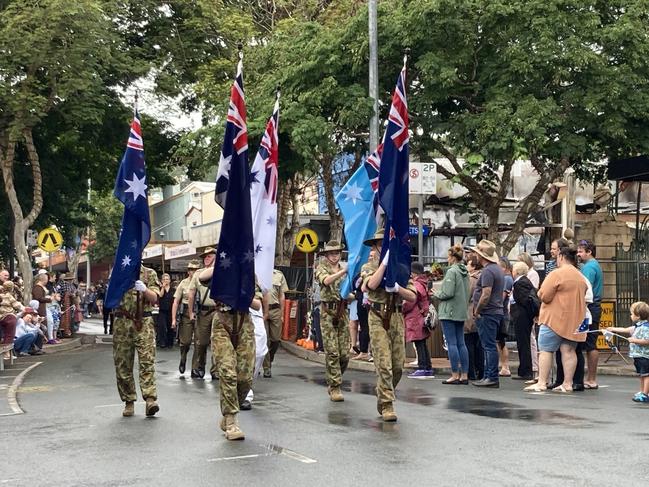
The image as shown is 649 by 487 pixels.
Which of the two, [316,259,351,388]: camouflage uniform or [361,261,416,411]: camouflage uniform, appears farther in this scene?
[316,259,351,388]: camouflage uniform

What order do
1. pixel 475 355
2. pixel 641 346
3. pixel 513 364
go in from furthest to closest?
1. pixel 513 364
2. pixel 475 355
3. pixel 641 346

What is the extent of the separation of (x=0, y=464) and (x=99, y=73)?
20132mm

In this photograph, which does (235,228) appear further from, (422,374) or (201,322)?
(422,374)

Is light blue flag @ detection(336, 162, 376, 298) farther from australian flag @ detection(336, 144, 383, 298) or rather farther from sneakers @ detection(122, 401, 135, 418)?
sneakers @ detection(122, 401, 135, 418)

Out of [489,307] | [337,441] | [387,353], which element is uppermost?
[489,307]

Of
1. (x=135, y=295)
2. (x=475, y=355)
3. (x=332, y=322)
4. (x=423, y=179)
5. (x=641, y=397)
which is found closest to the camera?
(x=135, y=295)

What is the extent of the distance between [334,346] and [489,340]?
2.62m

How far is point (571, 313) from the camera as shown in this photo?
1268 cm

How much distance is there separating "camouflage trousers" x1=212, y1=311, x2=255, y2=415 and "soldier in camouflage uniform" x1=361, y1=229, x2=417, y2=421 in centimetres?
127

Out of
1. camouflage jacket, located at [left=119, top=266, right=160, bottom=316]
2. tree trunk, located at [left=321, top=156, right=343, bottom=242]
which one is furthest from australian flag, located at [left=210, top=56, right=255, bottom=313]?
A: tree trunk, located at [left=321, top=156, right=343, bottom=242]

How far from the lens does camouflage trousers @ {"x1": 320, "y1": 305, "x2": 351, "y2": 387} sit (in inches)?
469

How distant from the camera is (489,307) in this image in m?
13.7

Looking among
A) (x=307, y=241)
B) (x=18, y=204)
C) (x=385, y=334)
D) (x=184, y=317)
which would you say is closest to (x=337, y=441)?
(x=385, y=334)

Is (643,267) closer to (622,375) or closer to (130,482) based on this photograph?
(622,375)
